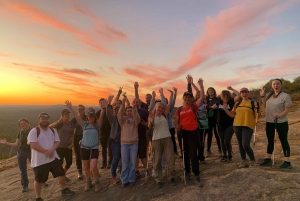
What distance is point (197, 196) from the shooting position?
16.6 ft

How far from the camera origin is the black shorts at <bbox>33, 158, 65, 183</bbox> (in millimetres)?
5766

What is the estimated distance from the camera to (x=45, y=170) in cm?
582

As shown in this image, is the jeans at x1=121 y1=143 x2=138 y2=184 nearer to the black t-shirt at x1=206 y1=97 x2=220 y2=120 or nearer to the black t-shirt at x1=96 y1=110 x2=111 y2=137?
the black t-shirt at x1=96 y1=110 x2=111 y2=137

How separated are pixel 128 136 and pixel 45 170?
238 centimetres

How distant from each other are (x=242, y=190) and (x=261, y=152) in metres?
4.29

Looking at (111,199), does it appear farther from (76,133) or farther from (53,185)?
(53,185)

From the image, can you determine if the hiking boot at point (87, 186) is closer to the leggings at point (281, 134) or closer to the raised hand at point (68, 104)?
the raised hand at point (68, 104)

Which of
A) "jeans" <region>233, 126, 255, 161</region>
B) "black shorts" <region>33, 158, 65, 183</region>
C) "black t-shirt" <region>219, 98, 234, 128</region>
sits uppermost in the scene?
"black t-shirt" <region>219, 98, 234, 128</region>

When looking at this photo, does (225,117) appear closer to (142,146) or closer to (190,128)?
(190,128)

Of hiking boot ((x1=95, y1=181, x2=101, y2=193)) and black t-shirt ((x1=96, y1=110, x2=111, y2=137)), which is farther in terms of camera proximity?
black t-shirt ((x1=96, y1=110, x2=111, y2=137))

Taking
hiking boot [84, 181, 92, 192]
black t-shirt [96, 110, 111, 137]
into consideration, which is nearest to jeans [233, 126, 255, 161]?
black t-shirt [96, 110, 111, 137]

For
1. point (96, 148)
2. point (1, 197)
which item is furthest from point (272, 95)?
point (1, 197)

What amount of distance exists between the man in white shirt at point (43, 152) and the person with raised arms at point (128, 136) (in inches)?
71.0

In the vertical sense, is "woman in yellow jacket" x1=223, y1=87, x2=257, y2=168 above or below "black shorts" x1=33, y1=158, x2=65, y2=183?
above
